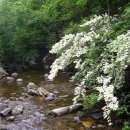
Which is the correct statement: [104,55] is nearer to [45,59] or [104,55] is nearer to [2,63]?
[2,63]

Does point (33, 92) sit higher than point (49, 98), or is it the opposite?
point (33, 92)

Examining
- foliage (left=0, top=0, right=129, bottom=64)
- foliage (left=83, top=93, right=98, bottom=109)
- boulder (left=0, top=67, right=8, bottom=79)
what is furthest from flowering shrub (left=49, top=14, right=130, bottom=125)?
boulder (left=0, top=67, right=8, bottom=79)

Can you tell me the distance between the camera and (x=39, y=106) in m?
10.7

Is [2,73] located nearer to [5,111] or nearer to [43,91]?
[43,91]

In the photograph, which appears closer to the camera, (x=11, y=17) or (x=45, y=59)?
(x=11, y=17)

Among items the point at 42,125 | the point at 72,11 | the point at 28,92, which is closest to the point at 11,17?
the point at 72,11

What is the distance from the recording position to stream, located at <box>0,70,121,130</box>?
28.5 feet

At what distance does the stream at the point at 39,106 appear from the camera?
8.68 m

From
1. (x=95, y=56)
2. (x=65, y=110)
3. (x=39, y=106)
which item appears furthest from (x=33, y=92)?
(x=95, y=56)

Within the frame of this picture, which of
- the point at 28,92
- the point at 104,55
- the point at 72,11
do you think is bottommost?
the point at 104,55

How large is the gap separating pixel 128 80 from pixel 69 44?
193 cm

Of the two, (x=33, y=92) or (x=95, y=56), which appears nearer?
(x=95, y=56)

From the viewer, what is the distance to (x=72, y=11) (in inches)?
709

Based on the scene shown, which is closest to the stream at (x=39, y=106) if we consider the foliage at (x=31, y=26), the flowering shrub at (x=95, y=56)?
the flowering shrub at (x=95, y=56)
